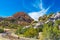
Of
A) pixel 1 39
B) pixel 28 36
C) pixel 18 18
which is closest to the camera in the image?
pixel 1 39

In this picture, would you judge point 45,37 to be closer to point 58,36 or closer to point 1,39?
point 58,36

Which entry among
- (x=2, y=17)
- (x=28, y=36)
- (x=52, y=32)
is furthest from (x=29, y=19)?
(x=52, y=32)

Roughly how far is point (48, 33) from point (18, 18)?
60.3 metres

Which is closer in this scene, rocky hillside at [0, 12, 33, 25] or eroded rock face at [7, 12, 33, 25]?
rocky hillside at [0, 12, 33, 25]

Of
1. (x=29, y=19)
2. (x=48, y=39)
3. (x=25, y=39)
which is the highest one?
(x=29, y=19)

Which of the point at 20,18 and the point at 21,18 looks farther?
the point at 21,18

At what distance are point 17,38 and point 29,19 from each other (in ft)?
166

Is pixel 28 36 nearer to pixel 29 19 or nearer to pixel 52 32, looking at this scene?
pixel 52 32

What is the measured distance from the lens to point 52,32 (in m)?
31.1

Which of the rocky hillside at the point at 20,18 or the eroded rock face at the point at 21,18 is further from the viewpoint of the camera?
the eroded rock face at the point at 21,18

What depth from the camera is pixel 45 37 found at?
102 ft

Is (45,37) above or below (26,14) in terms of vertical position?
below

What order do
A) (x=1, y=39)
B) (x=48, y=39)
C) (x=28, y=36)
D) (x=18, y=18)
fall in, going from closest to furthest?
1. (x=48, y=39)
2. (x=1, y=39)
3. (x=28, y=36)
4. (x=18, y=18)

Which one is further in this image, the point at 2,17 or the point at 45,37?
the point at 2,17
